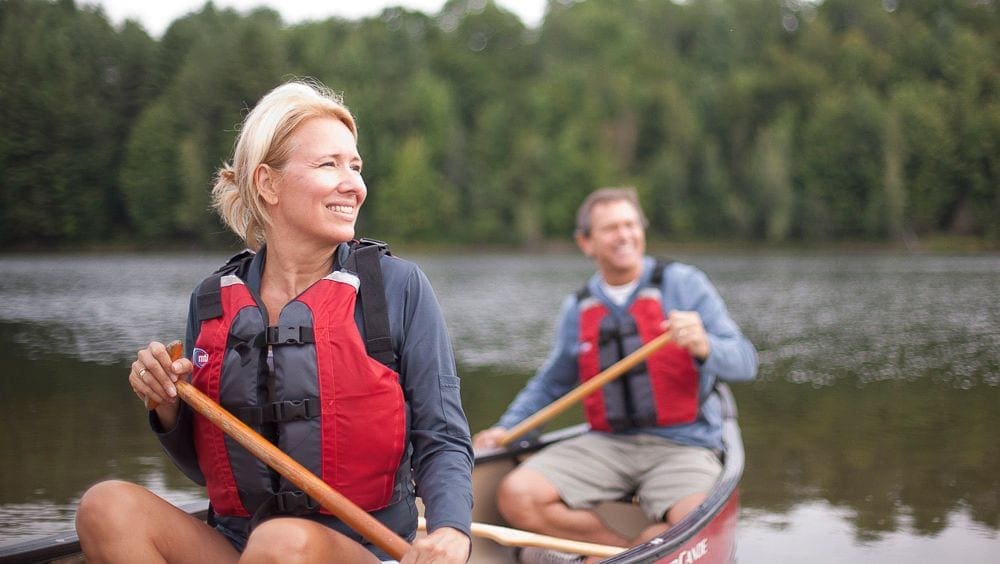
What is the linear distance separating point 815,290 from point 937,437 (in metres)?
13.4

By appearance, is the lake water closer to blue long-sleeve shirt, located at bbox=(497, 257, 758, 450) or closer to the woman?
blue long-sleeve shirt, located at bbox=(497, 257, 758, 450)

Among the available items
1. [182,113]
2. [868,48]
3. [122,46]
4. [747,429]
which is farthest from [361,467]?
[868,48]

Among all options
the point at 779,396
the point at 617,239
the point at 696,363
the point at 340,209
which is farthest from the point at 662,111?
the point at 340,209

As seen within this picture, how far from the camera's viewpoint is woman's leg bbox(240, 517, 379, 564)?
1.42m

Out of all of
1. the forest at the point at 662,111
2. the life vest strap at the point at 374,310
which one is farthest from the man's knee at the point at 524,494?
the forest at the point at 662,111

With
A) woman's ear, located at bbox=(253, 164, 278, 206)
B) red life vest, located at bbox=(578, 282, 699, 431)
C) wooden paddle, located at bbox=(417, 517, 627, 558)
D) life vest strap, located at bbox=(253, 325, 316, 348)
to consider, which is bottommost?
wooden paddle, located at bbox=(417, 517, 627, 558)

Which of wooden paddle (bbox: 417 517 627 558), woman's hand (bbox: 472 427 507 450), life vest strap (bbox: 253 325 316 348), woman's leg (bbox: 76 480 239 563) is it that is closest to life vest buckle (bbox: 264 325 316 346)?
life vest strap (bbox: 253 325 316 348)

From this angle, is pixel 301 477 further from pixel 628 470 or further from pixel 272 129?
pixel 628 470

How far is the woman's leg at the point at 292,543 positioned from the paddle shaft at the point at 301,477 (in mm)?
106

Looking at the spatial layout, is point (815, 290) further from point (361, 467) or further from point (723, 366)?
point (361, 467)

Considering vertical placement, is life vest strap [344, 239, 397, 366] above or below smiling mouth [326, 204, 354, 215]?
below

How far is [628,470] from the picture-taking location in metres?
3.27

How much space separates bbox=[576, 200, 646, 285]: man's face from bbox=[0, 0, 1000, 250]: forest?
47.1 ft

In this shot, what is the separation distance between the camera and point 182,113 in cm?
1565
